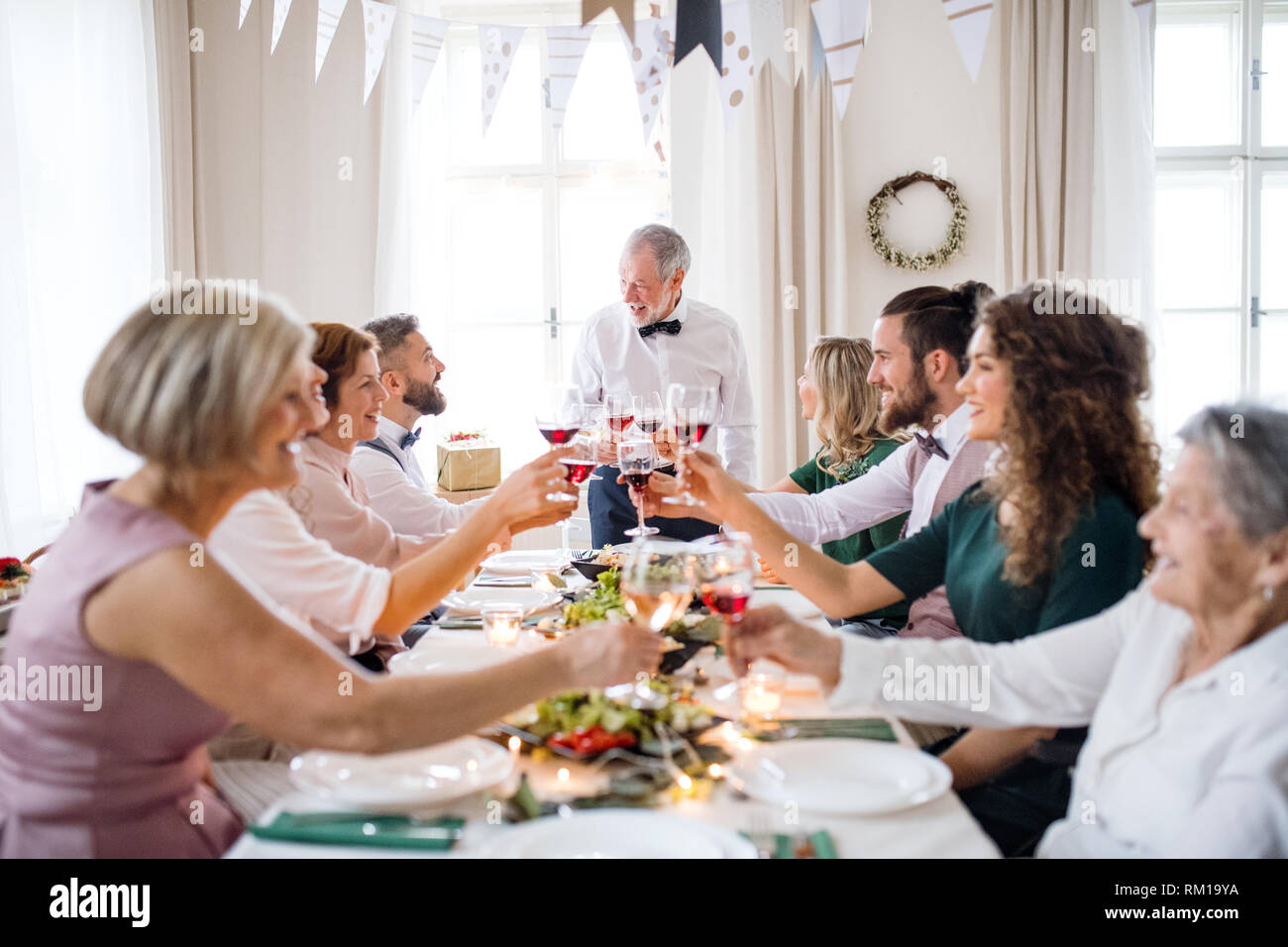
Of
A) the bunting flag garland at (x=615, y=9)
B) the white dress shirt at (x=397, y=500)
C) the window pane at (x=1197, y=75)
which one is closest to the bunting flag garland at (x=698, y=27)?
the bunting flag garland at (x=615, y=9)

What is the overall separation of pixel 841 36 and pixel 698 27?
1131 millimetres

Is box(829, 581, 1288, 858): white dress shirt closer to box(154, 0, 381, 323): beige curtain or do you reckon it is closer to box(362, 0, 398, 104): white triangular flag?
box(362, 0, 398, 104): white triangular flag

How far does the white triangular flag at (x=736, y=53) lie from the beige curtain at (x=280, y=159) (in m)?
1.89

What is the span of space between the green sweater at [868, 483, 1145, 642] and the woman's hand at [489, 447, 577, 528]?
0.67 meters

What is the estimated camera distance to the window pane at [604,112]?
506 cm

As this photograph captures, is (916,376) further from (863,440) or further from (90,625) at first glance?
(90,625)

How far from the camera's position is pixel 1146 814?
1.19 m

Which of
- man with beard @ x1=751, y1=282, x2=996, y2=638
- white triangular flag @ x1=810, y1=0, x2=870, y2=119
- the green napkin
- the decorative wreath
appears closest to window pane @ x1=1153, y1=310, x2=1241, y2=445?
the decorative wreath

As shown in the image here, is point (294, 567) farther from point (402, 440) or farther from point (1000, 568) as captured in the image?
point (402, 440)

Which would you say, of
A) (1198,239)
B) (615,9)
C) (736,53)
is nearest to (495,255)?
(736,53)

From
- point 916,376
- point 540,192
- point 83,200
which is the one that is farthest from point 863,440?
point 83,200

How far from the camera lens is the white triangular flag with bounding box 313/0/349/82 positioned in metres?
4.53

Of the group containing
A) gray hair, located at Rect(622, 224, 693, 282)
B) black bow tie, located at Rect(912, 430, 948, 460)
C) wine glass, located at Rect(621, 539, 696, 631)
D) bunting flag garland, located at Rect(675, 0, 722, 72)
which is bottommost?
wine glass, located at Rect(621, 539, 696, 631)

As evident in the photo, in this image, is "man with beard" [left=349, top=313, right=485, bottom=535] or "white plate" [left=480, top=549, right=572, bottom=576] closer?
"white plate" [left=480, top=549, right=572, bottom=576]
